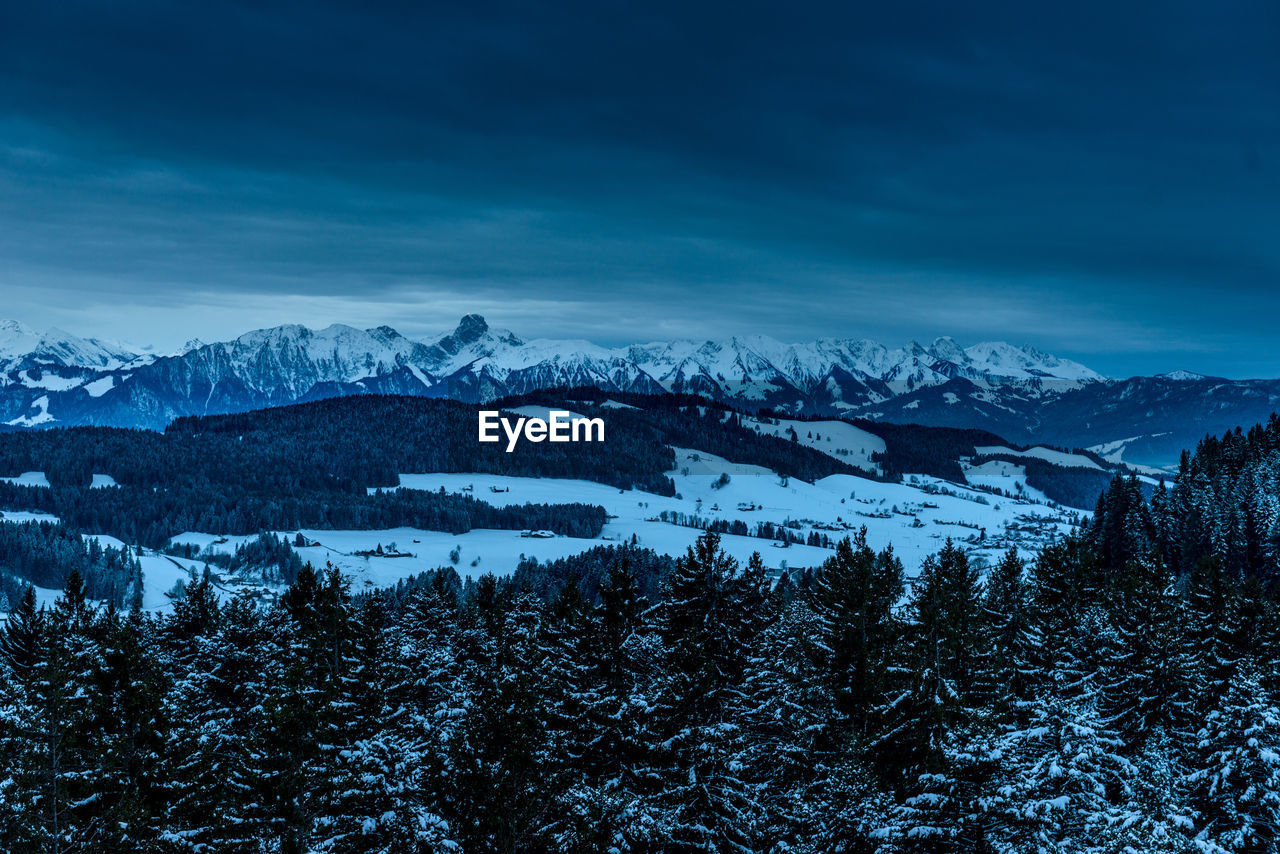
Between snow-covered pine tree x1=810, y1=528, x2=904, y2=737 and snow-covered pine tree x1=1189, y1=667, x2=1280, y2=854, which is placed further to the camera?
snow-covered pine tree x1=810, y1=528, x2=904, y2=737

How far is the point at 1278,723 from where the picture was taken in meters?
23.1

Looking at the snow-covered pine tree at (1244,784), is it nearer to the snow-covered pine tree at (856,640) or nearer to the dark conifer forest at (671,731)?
the dark conifer forest at (671,731)

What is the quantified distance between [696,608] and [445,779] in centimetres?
1232

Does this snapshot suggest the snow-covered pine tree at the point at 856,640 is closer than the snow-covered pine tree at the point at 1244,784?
No

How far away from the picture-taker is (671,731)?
29.2 metres

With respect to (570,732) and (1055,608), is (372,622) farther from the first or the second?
(1055,608)

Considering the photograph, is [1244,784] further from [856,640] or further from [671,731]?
[856,640]

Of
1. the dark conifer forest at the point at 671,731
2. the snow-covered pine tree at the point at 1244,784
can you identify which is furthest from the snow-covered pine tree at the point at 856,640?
the snow-covered pine tree at the point at 1244,784

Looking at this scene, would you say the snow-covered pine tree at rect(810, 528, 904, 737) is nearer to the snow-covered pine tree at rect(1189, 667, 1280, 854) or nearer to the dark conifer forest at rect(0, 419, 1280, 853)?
the dark conifer forest at rect(0, 419, 1280, 853)

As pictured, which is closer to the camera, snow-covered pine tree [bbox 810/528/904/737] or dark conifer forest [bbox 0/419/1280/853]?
dark conifer forest [bbox 0/419/1280/853]

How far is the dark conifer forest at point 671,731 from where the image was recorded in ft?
75.3

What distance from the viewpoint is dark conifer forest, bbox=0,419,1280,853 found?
22938 mm

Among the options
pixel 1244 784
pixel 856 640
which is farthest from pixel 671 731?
pixel 1244 784

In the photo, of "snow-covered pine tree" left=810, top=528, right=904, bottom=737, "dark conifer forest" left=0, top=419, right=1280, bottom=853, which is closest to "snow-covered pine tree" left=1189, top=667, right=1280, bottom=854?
"dark conifer forest" left=0, top=419, right=1280, bottom=853
